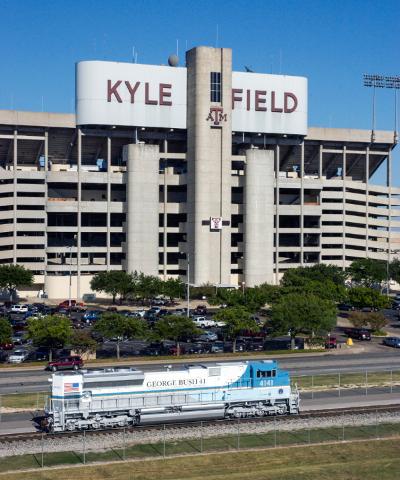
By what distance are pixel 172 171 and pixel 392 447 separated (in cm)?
10985

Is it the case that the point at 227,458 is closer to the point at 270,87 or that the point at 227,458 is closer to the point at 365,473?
the point at 365,473

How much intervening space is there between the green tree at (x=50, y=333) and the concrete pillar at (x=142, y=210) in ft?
218

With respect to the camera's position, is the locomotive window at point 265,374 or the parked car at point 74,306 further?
the parked car at point 74,306

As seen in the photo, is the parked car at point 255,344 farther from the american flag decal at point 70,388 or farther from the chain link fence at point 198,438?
the american flag decal at point 70,388

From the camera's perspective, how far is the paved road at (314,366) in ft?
222

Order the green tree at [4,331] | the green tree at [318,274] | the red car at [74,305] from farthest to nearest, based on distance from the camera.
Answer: the green tree at [318,274]
the red car at [74,305]
the green tree at [4,331]

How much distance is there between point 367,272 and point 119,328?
7613cm

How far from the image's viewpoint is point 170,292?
130375mm

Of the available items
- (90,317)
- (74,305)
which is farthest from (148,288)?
(90,317)

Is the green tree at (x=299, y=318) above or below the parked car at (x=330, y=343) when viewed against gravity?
above

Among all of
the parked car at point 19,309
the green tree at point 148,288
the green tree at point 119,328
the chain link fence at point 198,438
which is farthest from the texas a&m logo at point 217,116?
the chain link fence at point 198,438

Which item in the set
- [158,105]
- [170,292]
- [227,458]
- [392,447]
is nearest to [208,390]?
[227,458]

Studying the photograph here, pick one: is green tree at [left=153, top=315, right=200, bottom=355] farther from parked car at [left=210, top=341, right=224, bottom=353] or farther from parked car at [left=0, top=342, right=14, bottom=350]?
parked car at [left=0, top=342, right=14, bottom=350]

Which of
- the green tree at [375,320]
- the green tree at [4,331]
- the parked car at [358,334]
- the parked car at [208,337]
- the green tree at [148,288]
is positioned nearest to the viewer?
the green tree at [4,331]
